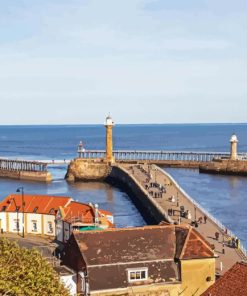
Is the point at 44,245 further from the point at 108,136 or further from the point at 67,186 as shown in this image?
the point at 108,136

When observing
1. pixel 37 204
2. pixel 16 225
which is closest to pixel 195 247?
pixel 37 204

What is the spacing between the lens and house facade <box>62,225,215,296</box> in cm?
3186

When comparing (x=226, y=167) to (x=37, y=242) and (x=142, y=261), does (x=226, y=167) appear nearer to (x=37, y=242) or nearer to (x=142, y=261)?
(x=37, y=242)

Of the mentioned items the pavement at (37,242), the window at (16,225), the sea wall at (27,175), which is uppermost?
the window at (16,225)

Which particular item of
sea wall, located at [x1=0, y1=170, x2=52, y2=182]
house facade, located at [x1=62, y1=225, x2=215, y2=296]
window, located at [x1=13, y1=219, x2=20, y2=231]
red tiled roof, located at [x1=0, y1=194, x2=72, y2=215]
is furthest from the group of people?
sea wall, located at [x1=0, y1=170, x2=52, y2=182]

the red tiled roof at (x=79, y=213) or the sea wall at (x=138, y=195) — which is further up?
the red tiled roof at (x=79, y=213)

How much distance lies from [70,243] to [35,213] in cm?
2063

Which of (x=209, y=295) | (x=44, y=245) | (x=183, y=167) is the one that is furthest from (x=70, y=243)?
(x=183, y=167)

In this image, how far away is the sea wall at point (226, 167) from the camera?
114919 mm

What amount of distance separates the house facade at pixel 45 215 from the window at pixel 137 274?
16.6 metres

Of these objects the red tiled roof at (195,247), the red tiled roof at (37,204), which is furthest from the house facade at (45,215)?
the red tiled roof at (195,247)

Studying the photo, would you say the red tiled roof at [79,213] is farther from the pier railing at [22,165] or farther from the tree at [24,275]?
the pier railing at [22,165]

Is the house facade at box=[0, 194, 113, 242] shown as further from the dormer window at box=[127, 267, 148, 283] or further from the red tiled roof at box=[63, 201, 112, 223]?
the dormer window at box=[127, 267, 148, 283]

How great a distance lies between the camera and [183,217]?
2190 inches
